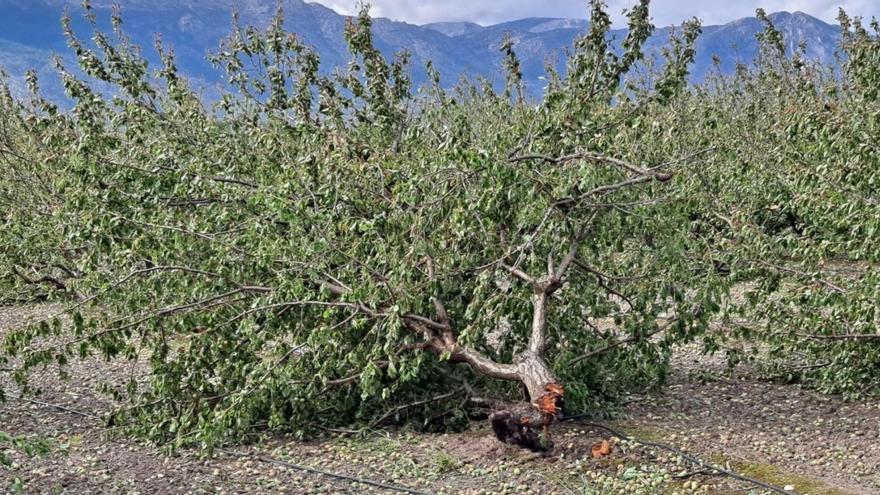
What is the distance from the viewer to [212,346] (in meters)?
5.75

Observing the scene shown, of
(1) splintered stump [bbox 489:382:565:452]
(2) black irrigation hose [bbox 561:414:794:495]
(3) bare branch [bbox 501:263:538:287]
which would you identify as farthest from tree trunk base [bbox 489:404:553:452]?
(3) bare branch [bbox 501:263:538:287]

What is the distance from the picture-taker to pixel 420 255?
534 centimetres

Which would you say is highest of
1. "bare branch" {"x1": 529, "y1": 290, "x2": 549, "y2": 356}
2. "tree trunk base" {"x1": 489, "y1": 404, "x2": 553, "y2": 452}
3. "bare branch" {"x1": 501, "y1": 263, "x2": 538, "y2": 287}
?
"bare branch" {"x1": 501, "y1": 263, "x2": 538, "y2": 287}

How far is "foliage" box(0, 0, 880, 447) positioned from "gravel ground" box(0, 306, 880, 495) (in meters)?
0.25

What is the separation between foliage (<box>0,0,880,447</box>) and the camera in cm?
531

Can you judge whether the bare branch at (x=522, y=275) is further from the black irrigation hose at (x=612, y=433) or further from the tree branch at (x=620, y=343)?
the black irrigation hose at (x=612, y=433)

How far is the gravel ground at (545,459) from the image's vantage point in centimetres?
482

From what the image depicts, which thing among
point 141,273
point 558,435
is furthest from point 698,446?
point 141,273

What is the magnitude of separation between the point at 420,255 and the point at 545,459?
1.42 metres

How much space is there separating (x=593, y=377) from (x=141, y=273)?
10.5 ft

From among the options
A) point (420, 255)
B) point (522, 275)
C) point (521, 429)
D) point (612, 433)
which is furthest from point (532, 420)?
point (420, 255)

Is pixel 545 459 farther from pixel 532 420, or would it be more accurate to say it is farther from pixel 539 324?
pixel 539 324

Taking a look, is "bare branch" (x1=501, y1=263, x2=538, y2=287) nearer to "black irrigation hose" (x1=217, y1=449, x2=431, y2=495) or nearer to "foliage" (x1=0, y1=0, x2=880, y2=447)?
"foliage" (x1=0, y1=0, x2=880, y2=447)

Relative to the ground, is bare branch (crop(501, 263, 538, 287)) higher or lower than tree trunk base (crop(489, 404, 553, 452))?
higher
